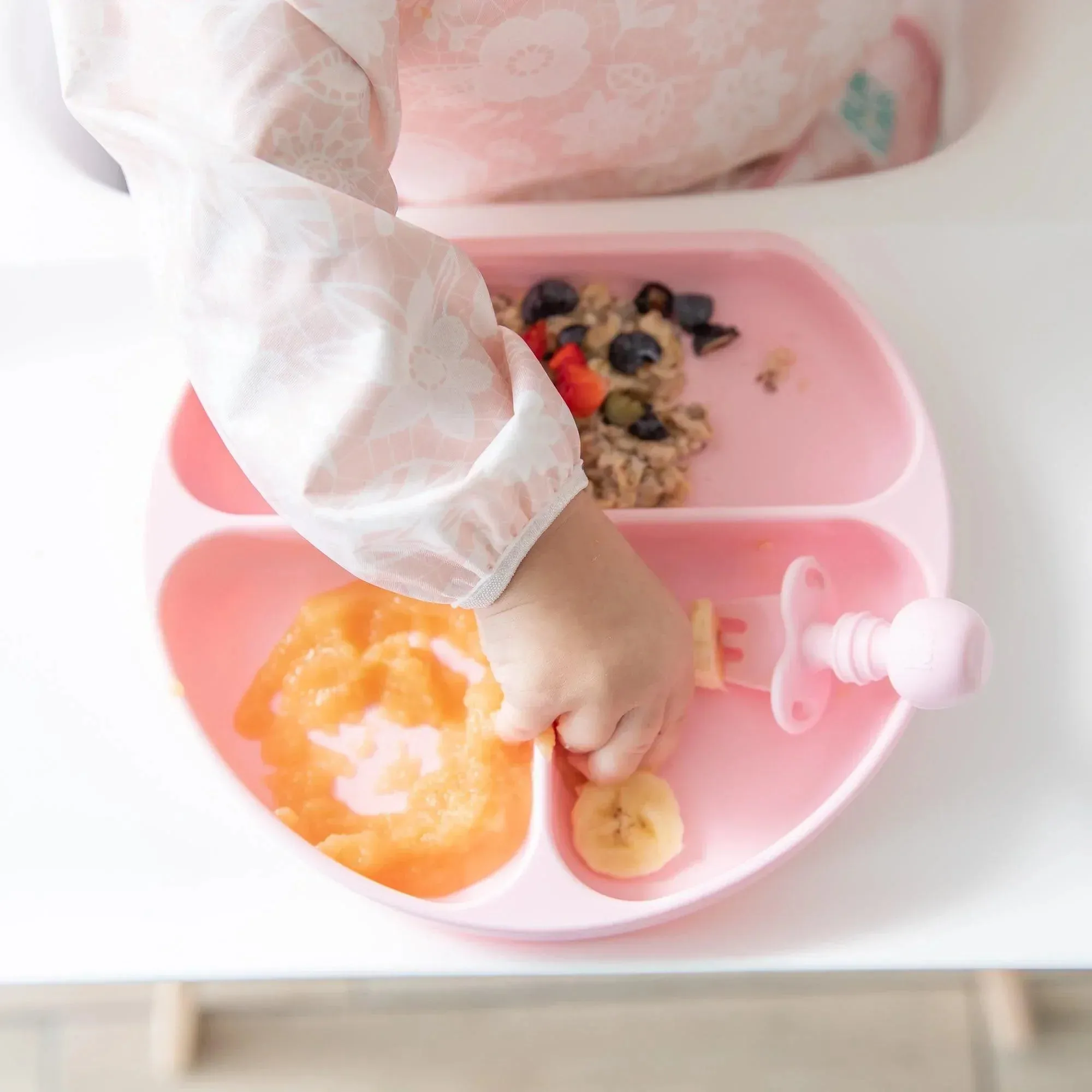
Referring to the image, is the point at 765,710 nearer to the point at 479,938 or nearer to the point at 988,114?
the point at 479,938

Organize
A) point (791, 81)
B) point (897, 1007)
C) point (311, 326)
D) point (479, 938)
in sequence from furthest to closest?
point (897, 1007) → point (791, 81) → point (479, 938) → point (311, 326)

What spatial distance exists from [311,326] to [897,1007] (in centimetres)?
94

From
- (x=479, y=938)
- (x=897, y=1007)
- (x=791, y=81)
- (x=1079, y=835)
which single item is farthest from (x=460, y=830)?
(x=897, y=1007)

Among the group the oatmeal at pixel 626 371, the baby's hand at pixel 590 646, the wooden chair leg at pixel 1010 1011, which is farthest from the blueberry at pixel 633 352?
the wooden chair leg at pixel 1010 1011

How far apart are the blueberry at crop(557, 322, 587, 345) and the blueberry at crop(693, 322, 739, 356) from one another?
0.25ft

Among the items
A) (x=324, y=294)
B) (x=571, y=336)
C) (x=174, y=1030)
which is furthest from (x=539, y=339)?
(x=174, y=1030)

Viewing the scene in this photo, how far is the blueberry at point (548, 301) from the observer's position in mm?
677

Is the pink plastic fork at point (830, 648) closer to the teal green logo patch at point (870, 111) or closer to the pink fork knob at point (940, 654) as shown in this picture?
the pink fork knob at point (940, 654)

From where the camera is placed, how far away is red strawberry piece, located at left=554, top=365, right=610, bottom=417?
0.66 m

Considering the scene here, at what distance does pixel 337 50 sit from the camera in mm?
466

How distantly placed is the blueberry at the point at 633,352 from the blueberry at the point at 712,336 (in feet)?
0.10

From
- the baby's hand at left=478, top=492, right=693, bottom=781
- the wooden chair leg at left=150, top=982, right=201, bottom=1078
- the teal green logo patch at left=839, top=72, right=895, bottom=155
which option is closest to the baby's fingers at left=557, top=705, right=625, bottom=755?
the baby's hand at left=478, top=492, right=693, bottom=781

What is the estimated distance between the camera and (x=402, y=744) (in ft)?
2.05

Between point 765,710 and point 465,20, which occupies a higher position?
point 465,20
